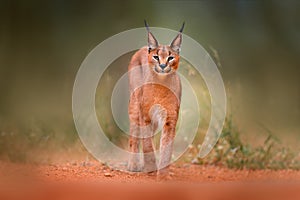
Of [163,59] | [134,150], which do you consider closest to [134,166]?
[134,150]

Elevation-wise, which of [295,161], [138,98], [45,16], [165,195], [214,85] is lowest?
[165,195]

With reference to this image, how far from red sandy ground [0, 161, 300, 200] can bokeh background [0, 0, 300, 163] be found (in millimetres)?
354

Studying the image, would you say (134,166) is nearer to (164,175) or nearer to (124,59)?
(164,175)

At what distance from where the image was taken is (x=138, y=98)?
3455 mm

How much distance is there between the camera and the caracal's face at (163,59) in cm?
331

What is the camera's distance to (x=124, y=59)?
12.4ft

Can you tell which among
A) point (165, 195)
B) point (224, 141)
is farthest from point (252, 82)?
point (165, 195)

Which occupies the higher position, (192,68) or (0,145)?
(192,68)

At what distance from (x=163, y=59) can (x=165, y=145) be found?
0.44 metres

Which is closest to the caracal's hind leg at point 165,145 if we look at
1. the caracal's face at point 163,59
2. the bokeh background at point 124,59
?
the caracal's face at point 163,59

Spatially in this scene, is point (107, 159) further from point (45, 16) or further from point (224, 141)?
point (45, 16)

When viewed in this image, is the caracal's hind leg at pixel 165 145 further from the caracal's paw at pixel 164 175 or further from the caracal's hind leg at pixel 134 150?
the caracal's hind leg at pixel 134 150

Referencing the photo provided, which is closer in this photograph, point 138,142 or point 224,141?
point 138,142

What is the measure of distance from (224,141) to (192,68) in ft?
1.62
